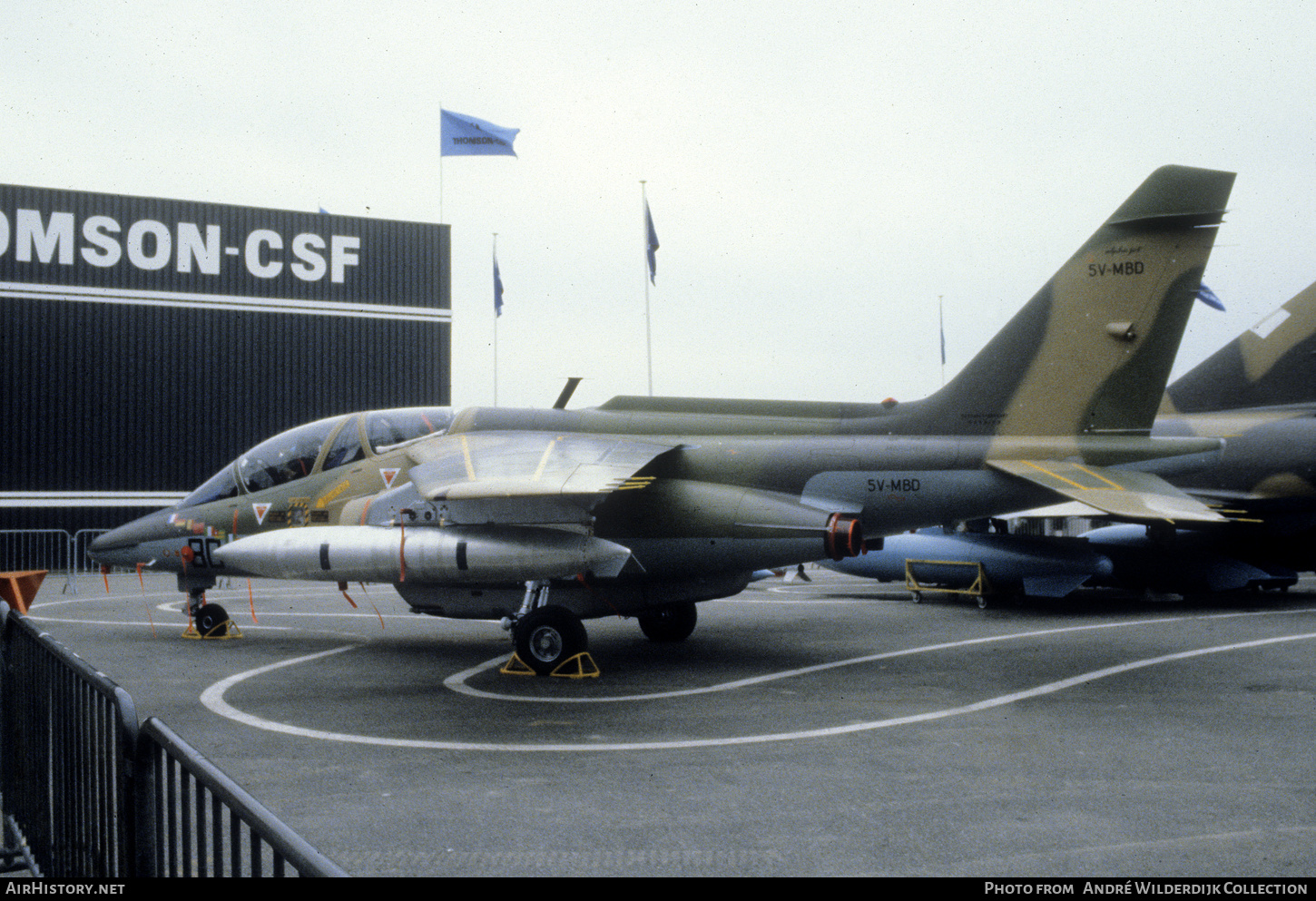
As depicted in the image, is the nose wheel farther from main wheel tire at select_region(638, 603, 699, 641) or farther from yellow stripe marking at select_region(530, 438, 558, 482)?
main wheel tire at select_region(638, 603, 699, 641)

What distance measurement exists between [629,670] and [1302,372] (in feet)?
42.6

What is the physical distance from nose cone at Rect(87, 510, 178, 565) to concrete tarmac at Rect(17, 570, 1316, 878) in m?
1.03

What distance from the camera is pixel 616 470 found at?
9.32 m

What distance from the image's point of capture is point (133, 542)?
1252cm

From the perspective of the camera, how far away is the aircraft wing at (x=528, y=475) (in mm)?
8852

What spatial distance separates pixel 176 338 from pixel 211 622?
1682 cm

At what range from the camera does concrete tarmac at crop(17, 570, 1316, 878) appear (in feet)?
15.7

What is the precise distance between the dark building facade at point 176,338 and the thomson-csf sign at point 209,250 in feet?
0.12

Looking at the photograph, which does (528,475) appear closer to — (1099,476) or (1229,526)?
(1099,476)

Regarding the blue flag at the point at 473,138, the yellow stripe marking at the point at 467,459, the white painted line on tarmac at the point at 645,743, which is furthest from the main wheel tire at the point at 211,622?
the blue flag at the point at 473,138

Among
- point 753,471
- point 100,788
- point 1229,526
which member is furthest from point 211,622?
point 1229,526

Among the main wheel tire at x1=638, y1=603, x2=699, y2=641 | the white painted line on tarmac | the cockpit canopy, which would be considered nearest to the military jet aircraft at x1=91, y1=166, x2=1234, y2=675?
the cockpit canopy
